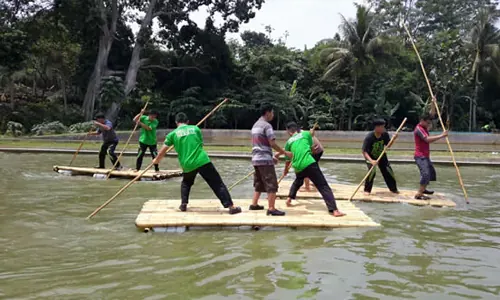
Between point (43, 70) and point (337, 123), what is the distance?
2175cm

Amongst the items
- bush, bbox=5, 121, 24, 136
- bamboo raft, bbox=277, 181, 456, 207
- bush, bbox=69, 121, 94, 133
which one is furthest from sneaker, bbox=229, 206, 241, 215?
bush, bbox=5, 121, 24, 136

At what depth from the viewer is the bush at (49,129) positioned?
27.1 m

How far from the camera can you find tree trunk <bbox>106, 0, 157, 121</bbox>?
3111 cm

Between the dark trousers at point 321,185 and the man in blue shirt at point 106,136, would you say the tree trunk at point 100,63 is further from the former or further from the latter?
the dark trousers at point 321,185

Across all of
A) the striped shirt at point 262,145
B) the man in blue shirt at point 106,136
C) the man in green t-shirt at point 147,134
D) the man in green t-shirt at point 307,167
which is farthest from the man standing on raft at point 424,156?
the man in blue shirt at point 106,136

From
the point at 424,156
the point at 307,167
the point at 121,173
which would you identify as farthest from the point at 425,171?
the point at 121,173

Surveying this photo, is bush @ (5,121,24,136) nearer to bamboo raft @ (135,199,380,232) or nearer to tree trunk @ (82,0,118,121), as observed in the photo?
tree trunk @ (82,0,118,121)

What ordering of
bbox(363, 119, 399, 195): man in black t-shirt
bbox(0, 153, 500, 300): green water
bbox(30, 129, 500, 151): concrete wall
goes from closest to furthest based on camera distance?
1. bbox(0, 153, 500, 300): green water
2. bbox(363, 119, 399, 195): man in black t-shirt
3. bbox(30, 129, 500, 151): concrete wall

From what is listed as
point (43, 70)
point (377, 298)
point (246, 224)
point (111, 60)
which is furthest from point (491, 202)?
point (43, 70)

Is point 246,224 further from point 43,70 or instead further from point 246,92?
point 43,70

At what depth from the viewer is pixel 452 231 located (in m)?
6.33

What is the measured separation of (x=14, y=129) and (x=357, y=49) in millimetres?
22012

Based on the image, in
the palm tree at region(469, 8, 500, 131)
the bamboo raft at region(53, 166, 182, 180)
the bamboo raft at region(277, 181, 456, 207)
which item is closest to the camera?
the bamboo raft at region(277, 181, 456, 207)

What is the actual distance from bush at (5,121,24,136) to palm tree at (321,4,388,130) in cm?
1931
